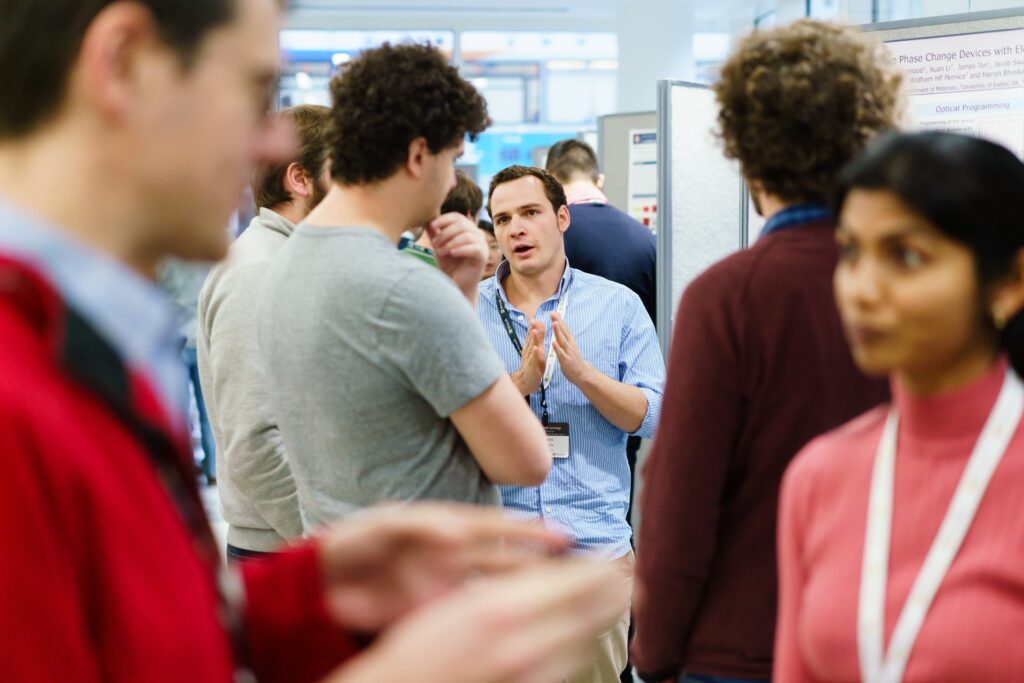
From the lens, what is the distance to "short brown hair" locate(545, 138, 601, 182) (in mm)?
4719

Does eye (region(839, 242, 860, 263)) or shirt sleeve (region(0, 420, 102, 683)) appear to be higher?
eye (region(839, 242, 860, 263))

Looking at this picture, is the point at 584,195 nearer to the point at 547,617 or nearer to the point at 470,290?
the point at 470,290

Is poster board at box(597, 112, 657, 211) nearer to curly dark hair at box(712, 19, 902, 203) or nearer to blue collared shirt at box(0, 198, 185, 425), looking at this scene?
curly dark hair at box(712, 19, 902, 203)

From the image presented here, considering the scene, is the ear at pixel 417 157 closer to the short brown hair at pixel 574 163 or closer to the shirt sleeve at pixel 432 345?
the shirt sleeve at pixel 432 345

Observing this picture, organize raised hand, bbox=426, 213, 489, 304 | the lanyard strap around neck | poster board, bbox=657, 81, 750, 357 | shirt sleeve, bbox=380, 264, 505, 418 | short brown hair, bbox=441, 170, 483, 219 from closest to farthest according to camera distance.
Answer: shirt sleeve, bbox=380, 264, 505, 418 < raised hand, bbox=426, 213, 489, 304 < the lanyard strap around neck < poster board, bbox=657, 81, 750, 357 < short brown hair, bbox=441, 170, 483, 219

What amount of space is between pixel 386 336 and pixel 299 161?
3.14 ft

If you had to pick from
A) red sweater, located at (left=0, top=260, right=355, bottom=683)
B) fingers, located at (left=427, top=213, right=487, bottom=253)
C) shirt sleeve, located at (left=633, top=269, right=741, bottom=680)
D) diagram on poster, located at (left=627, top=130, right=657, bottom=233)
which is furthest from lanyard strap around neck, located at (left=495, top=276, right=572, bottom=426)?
diagram on poster, located at (left=627, top=130, right=657, bottom=233)

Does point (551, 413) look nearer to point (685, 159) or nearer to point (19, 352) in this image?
point (685, 159)

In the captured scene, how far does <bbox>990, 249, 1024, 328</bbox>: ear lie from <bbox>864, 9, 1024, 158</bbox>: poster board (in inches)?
50.2

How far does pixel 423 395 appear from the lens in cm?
156

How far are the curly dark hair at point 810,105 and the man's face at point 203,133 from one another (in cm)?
82

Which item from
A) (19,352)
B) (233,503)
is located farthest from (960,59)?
(19,352)

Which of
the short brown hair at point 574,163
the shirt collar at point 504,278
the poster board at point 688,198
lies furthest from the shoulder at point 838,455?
the short brown hair at point 574,163

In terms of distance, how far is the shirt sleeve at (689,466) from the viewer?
131 centimetres
